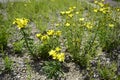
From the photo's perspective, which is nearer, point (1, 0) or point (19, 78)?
point (19, 78)

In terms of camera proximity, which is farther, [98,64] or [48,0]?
[48,0]

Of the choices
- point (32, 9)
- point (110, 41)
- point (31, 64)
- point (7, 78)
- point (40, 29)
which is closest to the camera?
point (7, 78)

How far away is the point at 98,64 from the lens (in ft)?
13.4

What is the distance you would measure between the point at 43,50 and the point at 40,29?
1.34m

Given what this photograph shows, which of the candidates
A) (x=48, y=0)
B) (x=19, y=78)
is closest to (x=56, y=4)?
(x=48, y=0)

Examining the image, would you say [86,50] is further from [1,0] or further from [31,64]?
[1,0]

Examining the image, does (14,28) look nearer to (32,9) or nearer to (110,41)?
(32,9)

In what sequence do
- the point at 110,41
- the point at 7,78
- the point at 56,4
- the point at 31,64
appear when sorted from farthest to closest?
the point at 56,4 < the point at 110,41 < the point at 31,64 < the point at 7,78

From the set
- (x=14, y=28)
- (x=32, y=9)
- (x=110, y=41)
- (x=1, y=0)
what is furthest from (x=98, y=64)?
(x=1, y=0)

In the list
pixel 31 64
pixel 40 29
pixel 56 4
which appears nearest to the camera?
pixel 31 64

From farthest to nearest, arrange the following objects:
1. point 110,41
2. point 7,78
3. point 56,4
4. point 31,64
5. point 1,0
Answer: point 1,0, point 56,4, point 110,41, point 31,64, point 7,78

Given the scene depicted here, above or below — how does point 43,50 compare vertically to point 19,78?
above

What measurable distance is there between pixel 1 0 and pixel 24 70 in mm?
4690

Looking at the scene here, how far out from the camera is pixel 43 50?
4258 mm
